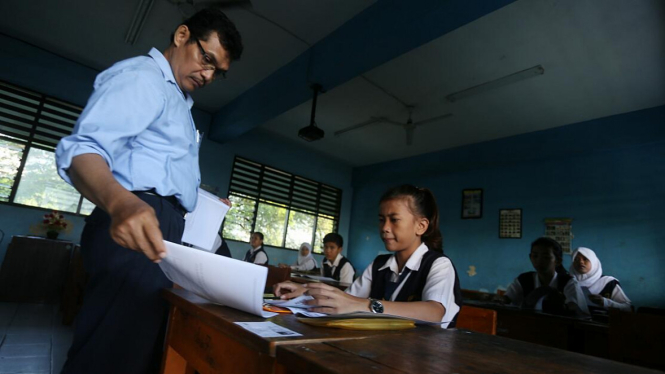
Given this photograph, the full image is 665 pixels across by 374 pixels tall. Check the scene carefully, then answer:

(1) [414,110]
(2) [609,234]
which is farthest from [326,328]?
(2) [609,234]

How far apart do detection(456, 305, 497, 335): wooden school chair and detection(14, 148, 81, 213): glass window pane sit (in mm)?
5344

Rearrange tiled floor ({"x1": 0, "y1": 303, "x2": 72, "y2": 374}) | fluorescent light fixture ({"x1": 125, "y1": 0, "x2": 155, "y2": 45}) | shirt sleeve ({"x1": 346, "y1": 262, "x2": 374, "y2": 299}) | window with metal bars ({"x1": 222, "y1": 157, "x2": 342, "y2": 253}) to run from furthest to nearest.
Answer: window with metal bars ({"x1": 222, "y1": 157, "x2": 342, "y2": 253})
fluorescent light fixture ({"x1": 125, "y1": 0, "x2": 155, "y2": 45})
tiled floor ({"x1": 0, "y1": 303, "x2": 72, "y2": 374})
shirt sleeve ({"x1": 346, "y1": 262, "x2": 374, "y2": 299})

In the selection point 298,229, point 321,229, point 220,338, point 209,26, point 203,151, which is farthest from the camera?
point 321,229

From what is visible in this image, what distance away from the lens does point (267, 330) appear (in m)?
0.52

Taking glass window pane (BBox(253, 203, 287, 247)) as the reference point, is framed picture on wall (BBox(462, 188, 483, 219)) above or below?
above

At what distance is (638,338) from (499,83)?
118 inches

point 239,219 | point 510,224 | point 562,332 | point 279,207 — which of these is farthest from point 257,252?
point 562,332

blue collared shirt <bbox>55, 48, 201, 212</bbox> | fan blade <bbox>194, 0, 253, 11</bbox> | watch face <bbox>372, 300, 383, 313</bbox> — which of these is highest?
fan blade <bbox>194, 0, 253, 11</bbox>

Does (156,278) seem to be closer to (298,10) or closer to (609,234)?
(298,10)

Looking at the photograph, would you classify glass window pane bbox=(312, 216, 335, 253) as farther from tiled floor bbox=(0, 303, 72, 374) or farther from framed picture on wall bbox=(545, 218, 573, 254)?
tiled floor bbox=(0, 303, 72, 374)

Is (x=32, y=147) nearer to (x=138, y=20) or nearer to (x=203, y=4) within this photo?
(x=138, y=20)

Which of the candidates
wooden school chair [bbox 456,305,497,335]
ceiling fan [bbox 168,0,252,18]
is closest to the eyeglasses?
wooden school chair [bbox 456,305,497,335]

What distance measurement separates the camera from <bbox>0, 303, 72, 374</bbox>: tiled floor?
2041mm

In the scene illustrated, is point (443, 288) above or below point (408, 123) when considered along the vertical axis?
below
